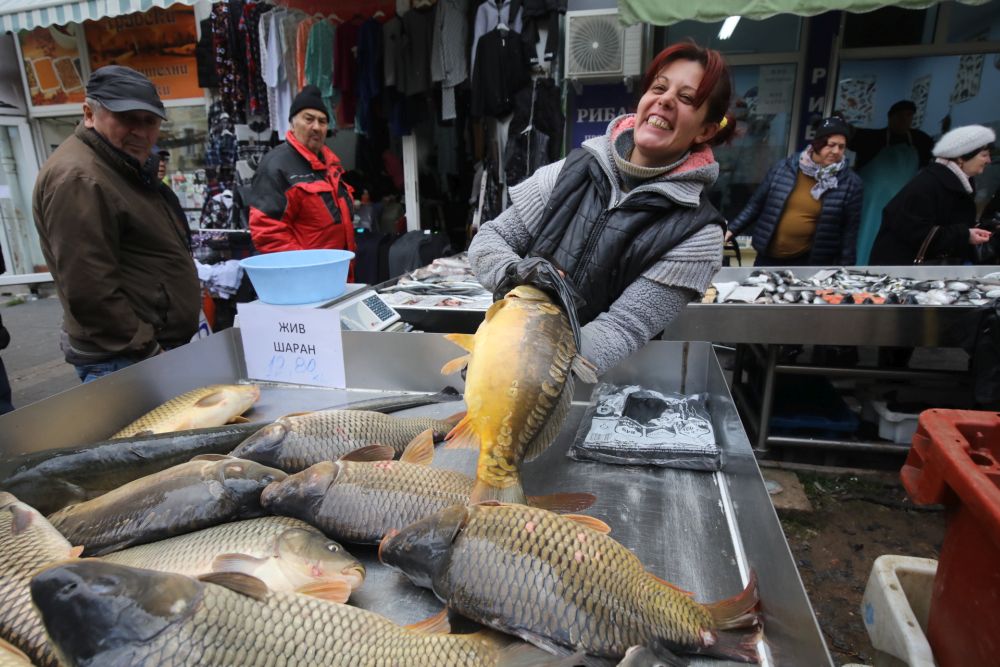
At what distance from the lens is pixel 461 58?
646 cm

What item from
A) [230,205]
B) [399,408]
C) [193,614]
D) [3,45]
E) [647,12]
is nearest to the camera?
[193,614]

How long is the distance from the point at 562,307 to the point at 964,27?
798cm

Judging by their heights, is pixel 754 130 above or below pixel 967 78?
below

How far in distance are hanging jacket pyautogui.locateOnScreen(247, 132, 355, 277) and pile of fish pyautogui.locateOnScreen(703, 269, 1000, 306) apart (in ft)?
9.55

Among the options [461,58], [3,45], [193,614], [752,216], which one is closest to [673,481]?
[193,614]

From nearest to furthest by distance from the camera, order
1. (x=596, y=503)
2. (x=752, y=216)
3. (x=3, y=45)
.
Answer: (x=596, y=503), (x=752, y=216), (x=3, y=45)

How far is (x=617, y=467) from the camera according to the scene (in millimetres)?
1678

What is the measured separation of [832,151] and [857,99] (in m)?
2.70

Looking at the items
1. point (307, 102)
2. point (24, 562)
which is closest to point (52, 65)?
point (307, 102)

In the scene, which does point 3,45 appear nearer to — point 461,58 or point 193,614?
point 461,58

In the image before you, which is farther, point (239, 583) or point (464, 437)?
point (464, 437)

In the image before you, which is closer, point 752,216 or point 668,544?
point 668,544

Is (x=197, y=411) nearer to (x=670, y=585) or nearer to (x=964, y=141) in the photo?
(x=670, y=585)

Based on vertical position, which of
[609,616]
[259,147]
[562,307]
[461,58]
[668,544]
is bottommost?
[668,544]
